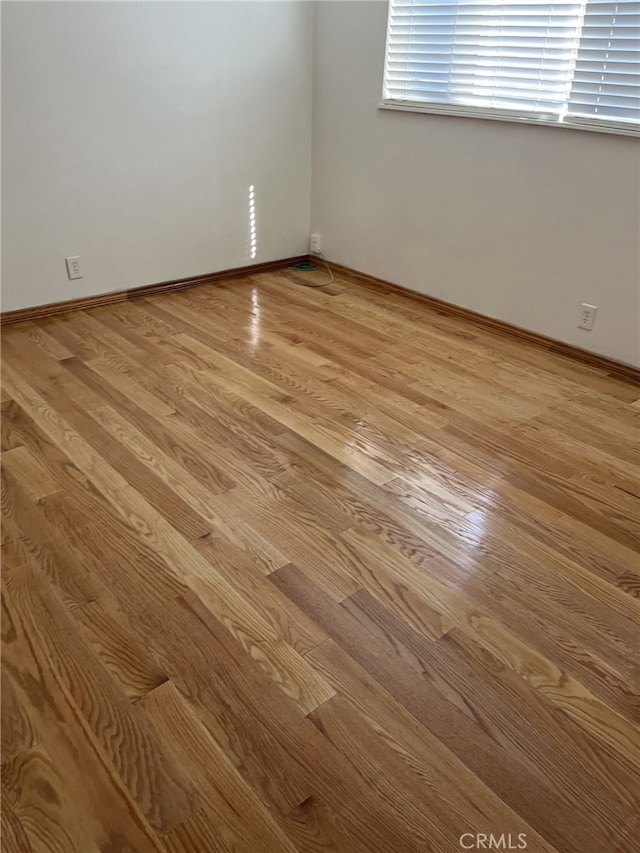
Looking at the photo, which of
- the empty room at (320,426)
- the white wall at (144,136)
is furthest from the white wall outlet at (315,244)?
the white wall at (144,136)

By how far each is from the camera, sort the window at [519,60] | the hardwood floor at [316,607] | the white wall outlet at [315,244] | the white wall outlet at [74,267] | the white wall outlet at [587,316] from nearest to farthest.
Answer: the hardwood floor at [316,607] → the window at [519,60] → the white wall outlet at [587,316] → the white wall outlet at [74,267] → the white wall outlet at [315,244]

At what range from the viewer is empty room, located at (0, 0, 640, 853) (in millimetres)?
1251

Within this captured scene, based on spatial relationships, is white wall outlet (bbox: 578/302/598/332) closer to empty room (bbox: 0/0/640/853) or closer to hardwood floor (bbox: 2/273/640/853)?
empty room (bbox: 0/0/640/853)

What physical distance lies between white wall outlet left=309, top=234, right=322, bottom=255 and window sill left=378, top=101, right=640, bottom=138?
36.1 inches

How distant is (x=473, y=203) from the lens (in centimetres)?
318

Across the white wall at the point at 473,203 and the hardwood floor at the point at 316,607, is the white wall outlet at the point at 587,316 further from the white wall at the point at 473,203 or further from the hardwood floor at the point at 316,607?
the hardwood floor at the point at 316,607

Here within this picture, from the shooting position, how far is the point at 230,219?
12.4 ft

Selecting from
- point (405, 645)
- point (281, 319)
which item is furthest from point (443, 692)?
point (281, 319)

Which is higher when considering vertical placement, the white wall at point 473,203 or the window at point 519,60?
the window at point 519,60

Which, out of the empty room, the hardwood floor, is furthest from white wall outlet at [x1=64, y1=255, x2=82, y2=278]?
the hardwood floor

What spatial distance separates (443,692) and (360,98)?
126 inches

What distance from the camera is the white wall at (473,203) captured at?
2.73 meters

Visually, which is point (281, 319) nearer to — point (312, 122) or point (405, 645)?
point (312, 122)

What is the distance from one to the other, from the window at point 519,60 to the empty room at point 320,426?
0.04 feet
